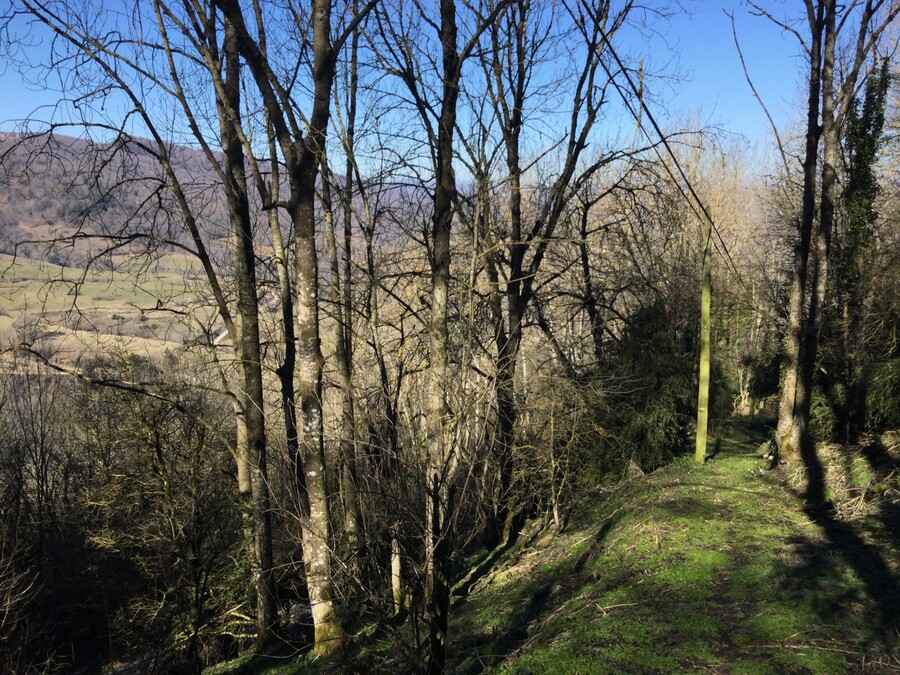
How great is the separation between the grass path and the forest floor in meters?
0.02

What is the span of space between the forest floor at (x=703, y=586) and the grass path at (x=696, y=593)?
0.7 inches

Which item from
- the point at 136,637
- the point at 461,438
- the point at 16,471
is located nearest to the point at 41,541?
the point at 16,471

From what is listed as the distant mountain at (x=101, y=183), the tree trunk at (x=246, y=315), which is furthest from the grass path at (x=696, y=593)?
the distant mountain at (x=101, y=183)

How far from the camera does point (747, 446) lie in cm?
1266

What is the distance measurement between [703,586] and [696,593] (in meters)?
0.16

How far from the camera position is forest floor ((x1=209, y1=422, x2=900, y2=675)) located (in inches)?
185

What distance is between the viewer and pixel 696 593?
19.2ft

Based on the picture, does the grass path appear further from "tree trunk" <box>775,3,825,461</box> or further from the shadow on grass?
"tree trunk" <box>775,3,825,461</box>

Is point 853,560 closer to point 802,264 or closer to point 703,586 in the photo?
point 703,586

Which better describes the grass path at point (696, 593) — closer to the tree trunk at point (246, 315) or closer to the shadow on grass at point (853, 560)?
the shadow on grass at point (853, 560)

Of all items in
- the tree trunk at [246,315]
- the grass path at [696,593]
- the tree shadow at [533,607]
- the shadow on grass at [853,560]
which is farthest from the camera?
the tree trunk at [246,315]

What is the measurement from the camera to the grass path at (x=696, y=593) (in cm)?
467

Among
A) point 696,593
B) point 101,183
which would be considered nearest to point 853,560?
point 696,593

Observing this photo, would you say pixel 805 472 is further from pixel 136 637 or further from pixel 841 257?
pixel 136 637
